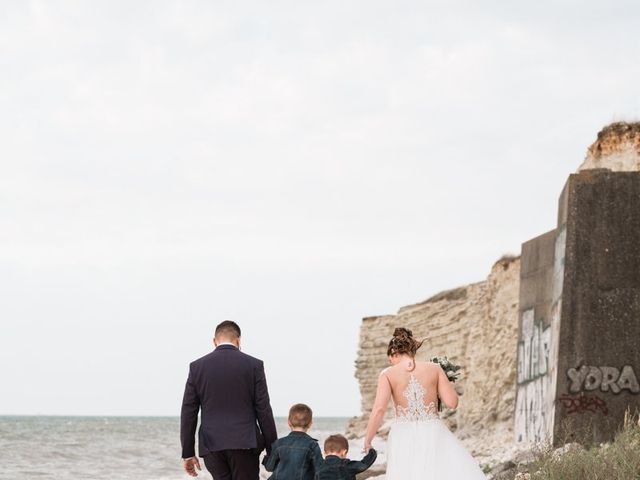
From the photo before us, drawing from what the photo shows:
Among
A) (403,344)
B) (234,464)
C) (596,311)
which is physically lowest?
(234,464)

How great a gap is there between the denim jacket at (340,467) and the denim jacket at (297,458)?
0.06 meters

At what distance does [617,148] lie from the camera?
2288 cm

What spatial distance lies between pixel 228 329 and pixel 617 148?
52.0 feet

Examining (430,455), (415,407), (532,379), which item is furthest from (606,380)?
(415,407)

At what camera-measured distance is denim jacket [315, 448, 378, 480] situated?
27.3ft

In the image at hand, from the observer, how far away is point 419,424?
29.2 ft

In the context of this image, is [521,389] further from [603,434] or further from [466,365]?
[466,365]

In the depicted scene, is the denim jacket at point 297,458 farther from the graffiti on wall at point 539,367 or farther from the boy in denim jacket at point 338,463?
the graffiti on wall at point 539,367

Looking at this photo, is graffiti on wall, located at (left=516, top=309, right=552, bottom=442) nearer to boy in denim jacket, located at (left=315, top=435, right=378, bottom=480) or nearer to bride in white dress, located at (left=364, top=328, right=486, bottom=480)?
bride in white dress, located at (left=364, top=328, right=486, bottom=480)

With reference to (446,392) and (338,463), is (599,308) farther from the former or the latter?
(338,463)

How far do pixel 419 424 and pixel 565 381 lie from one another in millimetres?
8171

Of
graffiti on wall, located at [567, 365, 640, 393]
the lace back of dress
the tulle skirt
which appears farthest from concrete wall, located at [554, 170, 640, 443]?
the lace back of dress

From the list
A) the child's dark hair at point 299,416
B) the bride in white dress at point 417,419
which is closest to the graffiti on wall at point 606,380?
the bride in white dress at point 417,419

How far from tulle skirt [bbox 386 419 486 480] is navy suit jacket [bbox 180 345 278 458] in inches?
41.0
